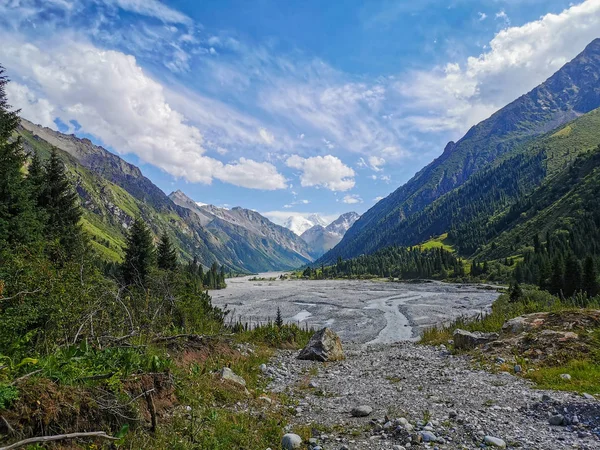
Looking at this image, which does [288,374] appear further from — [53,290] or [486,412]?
[53,290]

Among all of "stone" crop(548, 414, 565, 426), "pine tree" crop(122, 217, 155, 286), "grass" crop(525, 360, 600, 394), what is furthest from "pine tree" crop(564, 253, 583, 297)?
"pine tree" crop(122, 217, 155, 286)

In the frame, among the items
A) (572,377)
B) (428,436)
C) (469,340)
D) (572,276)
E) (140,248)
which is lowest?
(469,340)

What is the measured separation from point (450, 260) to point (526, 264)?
218 ft

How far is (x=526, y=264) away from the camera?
310 feet

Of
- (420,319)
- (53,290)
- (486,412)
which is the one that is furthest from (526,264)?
(53,290)

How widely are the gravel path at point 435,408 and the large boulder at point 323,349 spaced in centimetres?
344

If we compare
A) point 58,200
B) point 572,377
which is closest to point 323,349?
point 572,377

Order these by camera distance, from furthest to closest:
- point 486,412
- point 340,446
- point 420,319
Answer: point 420,319 < point 486,412 < point 340,446

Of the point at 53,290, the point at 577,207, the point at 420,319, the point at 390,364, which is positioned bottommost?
the point at 420,319

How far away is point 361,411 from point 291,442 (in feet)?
10.3

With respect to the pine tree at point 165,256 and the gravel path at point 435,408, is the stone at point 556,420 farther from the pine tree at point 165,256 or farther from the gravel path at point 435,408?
the pine tree at point 165,256

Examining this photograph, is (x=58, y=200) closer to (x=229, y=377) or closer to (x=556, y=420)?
(x=229, y=377)

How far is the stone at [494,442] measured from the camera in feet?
24.7

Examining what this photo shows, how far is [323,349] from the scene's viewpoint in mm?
21500
